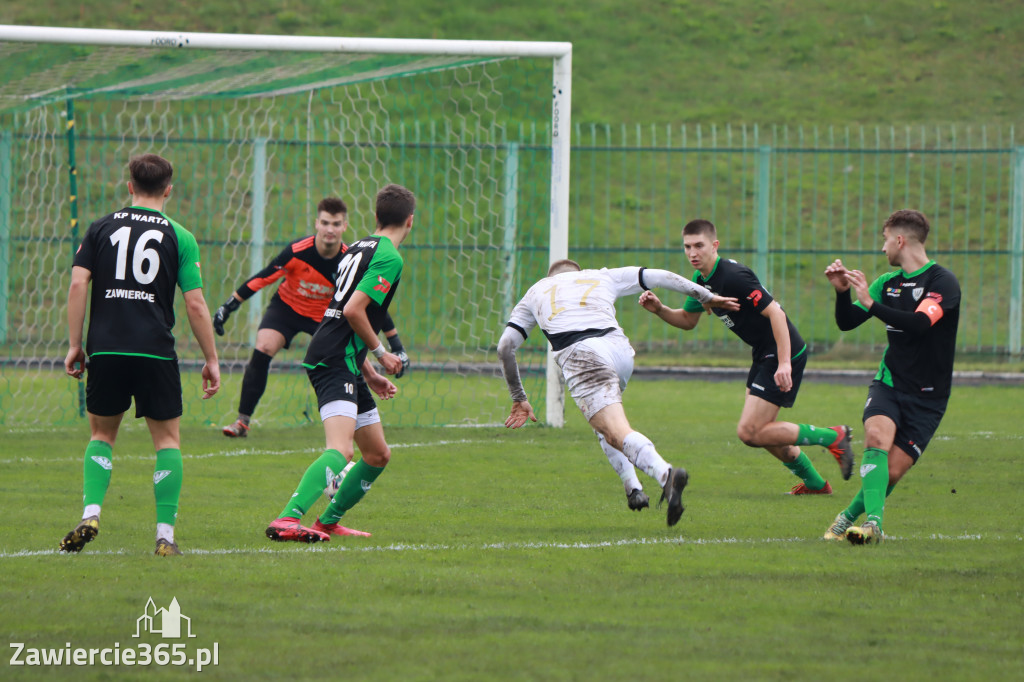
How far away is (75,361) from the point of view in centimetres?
561

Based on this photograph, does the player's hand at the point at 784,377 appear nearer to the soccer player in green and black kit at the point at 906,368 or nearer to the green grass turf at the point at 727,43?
the soccer player in green and black kit at the point at 906,368

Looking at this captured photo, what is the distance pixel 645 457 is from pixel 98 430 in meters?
2.67

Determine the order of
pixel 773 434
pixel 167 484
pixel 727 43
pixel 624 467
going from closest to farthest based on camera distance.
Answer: pixel 167 484 < pixel 624 467 < pixel 773 434 < pixel 727 43

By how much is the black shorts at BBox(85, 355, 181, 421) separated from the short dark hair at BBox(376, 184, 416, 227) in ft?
4.42

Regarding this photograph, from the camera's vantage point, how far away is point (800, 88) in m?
26.5

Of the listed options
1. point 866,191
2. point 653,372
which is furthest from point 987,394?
point 866,191

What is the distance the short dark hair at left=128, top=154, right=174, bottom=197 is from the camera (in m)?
5.61

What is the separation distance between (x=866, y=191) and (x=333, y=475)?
18168mm

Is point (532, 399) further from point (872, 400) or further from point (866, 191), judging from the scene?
point (866, 191)

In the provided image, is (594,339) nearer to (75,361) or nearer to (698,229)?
(698,229)

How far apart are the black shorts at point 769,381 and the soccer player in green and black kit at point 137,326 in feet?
12.3

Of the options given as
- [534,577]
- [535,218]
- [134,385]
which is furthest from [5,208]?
[534,577]

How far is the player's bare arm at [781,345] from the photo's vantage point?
6793 millimetres

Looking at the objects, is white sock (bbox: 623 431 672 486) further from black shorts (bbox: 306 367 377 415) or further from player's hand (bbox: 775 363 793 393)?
black shorts (bbox: 306 367 377 415)
